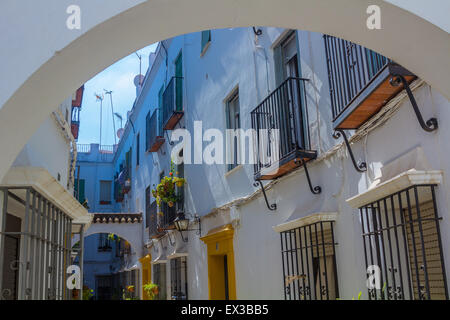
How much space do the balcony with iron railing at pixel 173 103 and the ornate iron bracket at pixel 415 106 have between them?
9.10 metres

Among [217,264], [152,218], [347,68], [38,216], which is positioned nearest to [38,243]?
[38,216]

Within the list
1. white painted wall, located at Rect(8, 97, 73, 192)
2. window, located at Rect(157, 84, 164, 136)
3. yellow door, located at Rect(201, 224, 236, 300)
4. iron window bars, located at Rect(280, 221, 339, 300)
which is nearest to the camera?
white painted wall, located at Rect(8, 97, 73, 192)

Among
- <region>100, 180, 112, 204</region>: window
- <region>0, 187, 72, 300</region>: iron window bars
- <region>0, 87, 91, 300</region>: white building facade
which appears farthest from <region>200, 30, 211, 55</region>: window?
<region>100, 180, 112, 204</region>: window

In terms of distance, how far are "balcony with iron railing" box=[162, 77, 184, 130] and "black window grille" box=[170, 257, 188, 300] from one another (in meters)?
3.50

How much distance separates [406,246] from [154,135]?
41.0 ft

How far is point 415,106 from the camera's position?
3977mm

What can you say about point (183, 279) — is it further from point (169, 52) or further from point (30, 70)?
point (30, 70)

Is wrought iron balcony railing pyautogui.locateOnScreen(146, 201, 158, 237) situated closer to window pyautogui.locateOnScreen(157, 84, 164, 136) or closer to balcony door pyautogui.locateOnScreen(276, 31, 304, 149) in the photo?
window pyautogui.locateOnScreen(157, 84, 164, 136)

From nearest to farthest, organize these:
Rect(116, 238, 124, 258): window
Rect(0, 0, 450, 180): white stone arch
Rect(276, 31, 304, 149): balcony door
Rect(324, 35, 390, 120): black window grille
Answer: Rect(0, 0, 450, 180): white stone arch, Rect(324, 35, 390, 120): black window grille, Rect(276, 31, 304, 149): balcony door, Rect(116, 238, 124, 258): window

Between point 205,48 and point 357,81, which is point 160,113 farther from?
point 357,81

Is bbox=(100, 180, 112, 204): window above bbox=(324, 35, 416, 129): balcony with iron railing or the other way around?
above

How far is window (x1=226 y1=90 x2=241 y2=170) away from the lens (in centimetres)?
920

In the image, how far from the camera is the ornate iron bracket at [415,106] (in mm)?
3922

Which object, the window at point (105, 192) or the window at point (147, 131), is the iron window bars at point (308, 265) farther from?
the window at point (105, 192)
